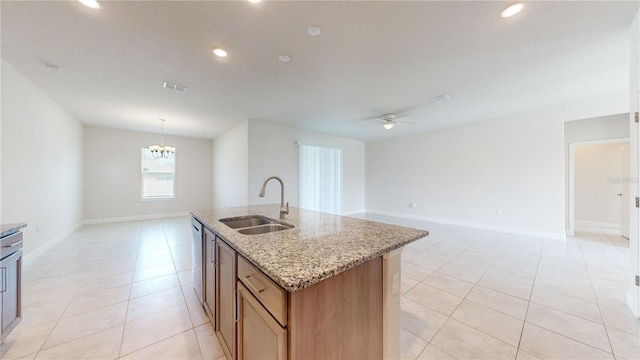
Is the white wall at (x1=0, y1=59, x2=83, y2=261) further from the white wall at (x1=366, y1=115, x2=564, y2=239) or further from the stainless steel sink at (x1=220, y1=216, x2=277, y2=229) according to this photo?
the white wall at (x1=366, y1=115, x2=564, y2=239)

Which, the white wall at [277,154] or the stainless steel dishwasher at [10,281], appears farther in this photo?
the white wall at [277,154]

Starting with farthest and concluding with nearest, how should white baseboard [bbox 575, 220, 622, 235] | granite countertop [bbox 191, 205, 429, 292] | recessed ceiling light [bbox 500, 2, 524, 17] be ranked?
white baseboard [bbox 575, 220, 622, 235]
recessed ceiling light [bbox 500, 2, 524, 17]
granite countertop [bbox 191, 205, 429, 292]

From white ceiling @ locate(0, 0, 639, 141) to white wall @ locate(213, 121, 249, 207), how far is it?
1138mm

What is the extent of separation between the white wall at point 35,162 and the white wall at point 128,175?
3.10 feet

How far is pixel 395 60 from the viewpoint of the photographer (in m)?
2.50

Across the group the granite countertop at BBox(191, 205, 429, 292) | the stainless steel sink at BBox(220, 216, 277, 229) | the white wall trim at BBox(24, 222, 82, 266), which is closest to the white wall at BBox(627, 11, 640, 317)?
the granite countertop at BBox(191, 205, 429, 292)

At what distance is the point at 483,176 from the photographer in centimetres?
523

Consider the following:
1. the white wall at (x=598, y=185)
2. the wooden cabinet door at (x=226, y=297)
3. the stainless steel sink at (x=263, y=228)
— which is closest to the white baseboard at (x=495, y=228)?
the white wall at (x=598, y=185)

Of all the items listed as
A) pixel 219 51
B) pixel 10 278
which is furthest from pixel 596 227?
pixel 10 278

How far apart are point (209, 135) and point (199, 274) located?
5630 mm

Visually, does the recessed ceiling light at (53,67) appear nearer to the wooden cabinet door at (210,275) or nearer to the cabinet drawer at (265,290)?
the wooden cabinet door at (210,275)

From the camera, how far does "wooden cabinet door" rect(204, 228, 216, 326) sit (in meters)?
1.64

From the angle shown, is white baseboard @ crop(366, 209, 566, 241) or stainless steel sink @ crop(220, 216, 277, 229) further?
white baseboard @ crop(366, 209, 566, 241)

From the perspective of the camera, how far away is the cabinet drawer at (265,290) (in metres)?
0.88
